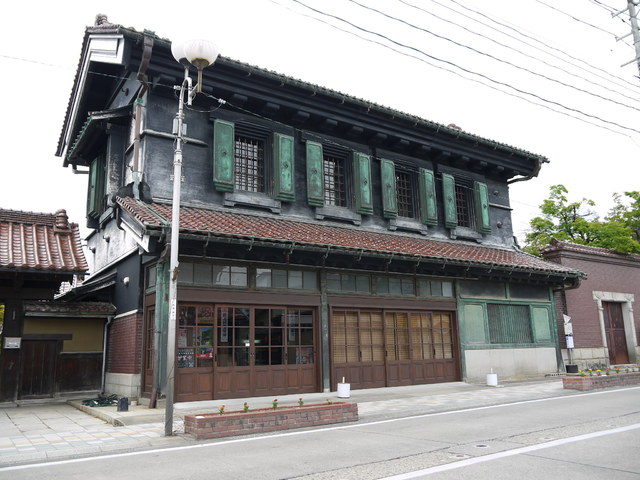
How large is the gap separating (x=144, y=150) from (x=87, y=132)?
3.90 meters

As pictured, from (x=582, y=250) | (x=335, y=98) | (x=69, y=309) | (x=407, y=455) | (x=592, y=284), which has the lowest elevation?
(x=407, y=455)

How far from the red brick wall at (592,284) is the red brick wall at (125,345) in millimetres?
16115

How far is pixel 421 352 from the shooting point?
15977 millimetres

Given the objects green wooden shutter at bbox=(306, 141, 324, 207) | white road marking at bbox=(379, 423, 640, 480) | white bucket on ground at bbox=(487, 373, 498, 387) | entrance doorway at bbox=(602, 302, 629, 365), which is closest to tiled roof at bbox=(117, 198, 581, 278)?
green wooden shutter at bbox=(306, 141, 324, 207)

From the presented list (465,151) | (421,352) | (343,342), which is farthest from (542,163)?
(343,342)

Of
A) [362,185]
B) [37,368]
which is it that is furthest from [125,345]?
[362,185]

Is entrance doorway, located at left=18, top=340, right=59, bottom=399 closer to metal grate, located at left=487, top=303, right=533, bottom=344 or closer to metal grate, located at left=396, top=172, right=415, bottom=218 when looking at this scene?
metal grate, located at left=396, top=172, right=415, bottom=218

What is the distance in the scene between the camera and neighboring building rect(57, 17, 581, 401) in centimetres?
1241

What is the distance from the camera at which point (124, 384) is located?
12.9 m

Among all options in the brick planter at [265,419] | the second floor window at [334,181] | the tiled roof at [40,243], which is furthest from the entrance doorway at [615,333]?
the tiled roof at [40,243]

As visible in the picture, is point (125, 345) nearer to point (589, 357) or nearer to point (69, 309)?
point (69, 309)

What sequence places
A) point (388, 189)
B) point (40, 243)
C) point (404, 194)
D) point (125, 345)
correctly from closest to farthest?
1. point (125, 345)
2. point (40, 243)
3. point (388, 189)
4. point (404, 194)

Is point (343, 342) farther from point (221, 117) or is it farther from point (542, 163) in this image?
point (542, 163)

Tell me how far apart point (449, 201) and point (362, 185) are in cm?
401
